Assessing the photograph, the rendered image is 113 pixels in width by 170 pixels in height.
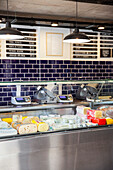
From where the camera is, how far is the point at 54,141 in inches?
116

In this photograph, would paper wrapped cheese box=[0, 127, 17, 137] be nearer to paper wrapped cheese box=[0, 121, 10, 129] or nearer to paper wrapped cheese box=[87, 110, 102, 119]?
paper wrapped cheese box=[0, 121, 10, 129]

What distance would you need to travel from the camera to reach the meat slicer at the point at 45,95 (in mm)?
3869

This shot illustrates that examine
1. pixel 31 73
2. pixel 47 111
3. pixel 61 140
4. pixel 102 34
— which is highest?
pixel 102 34

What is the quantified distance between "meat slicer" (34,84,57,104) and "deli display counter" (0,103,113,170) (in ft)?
1.16

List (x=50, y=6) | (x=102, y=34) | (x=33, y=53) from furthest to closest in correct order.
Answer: (x=102, y=34)
(x=33, y=53)
(x=50, y=6)

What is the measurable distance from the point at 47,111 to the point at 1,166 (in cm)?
104

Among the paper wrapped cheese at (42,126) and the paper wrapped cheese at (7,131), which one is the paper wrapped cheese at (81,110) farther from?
the paper wrapped cheese at (7,131)

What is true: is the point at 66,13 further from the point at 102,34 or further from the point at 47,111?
the point at 47,111

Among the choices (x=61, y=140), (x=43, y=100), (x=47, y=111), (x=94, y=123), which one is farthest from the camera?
(x=43, y=100)

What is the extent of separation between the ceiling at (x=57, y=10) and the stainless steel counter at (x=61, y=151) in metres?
2.72

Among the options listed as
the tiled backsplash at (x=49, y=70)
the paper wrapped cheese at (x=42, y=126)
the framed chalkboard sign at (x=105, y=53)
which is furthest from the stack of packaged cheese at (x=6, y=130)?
the framed chalkboard sign at (x=105, y=53)

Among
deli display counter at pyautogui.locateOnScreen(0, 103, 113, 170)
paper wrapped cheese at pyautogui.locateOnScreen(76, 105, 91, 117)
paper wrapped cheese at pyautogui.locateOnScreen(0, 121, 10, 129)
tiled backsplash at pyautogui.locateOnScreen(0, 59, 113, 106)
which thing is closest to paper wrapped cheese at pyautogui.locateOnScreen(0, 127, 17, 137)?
deli display counter at pyautogui.locateOnScreen(0, 103, 113, 170)

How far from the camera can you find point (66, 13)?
231 inches

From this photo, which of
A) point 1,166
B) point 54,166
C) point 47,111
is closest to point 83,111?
point 47,111
